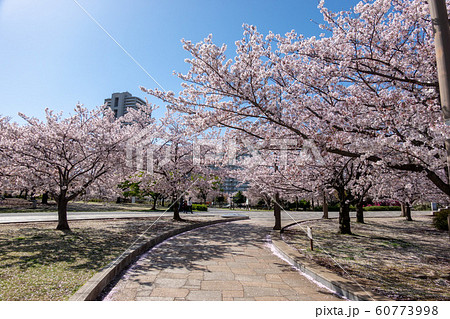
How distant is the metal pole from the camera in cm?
291

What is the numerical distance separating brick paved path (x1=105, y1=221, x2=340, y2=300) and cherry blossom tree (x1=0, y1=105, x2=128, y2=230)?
5417 mm

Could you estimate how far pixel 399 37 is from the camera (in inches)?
216

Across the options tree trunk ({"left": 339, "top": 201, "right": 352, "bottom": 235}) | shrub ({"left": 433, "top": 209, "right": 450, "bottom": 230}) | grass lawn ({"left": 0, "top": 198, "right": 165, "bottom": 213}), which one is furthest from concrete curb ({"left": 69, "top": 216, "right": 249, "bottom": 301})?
grass lawn ({"left": 0, "top": 198, "right": 165, "bottom": 213})

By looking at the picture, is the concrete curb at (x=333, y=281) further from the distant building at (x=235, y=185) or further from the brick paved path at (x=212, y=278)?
the distant building at (x=235, y=185)

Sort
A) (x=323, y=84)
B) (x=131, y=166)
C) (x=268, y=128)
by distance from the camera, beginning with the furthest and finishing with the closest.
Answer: (x=131, y=166) → (x=268, y=128) → (x=323, y=84)

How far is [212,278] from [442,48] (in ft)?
17.0

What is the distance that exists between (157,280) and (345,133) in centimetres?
518

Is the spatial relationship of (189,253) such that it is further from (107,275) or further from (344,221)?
(344,221)

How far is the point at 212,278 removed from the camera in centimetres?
507

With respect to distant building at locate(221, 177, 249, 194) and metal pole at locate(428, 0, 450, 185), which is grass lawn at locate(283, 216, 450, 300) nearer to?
metal pole at locate(428, 0, 450, 185)

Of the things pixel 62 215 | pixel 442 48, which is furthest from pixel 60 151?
pixel 442 48

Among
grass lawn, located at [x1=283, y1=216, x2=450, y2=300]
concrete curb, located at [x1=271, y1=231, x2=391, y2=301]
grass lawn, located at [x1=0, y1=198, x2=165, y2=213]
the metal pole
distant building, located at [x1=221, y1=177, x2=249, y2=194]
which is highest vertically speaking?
the metal pole

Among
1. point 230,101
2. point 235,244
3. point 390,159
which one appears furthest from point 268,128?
point 235,244

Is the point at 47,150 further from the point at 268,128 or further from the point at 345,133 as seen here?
the point at 345,133
